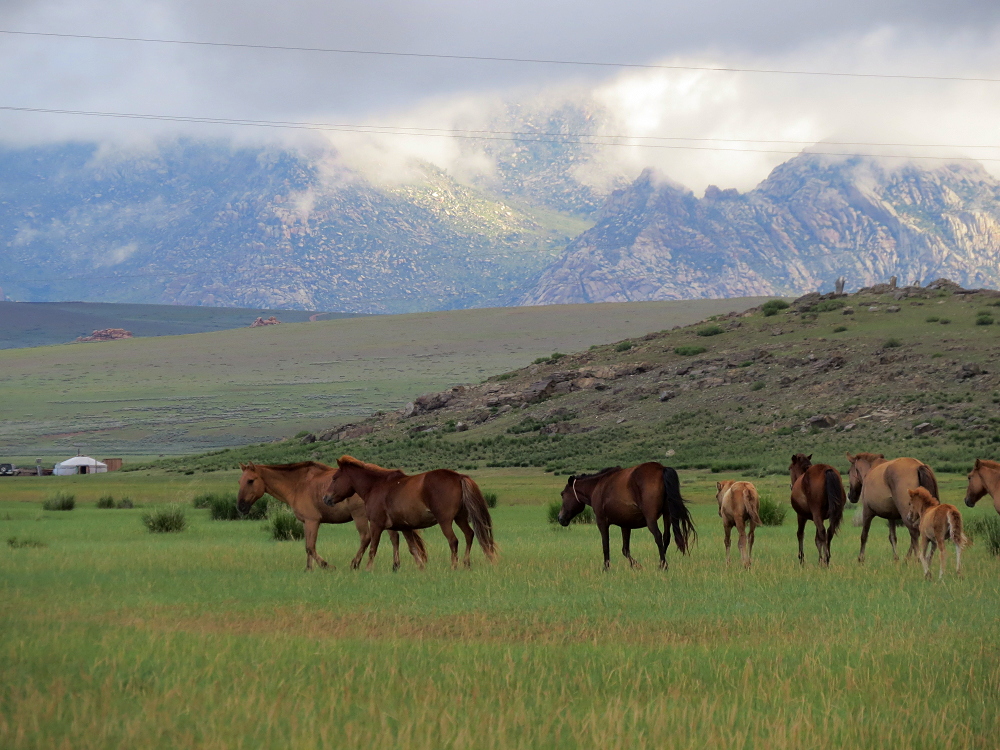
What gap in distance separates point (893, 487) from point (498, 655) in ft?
30.0

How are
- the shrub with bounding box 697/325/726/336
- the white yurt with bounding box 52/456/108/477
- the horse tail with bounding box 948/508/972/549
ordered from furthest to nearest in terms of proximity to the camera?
the shrub with bounding box 697/325/726/336
the white yurt with bounding box 52/456/108/477
the horse tail with bounding box 948/508/972/549

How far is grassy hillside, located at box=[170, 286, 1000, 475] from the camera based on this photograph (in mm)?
58344

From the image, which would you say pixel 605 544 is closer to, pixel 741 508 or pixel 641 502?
pixel 641 502

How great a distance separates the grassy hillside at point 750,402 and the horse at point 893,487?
3119cm

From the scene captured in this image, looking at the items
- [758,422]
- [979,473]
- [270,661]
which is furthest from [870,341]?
[270,661]

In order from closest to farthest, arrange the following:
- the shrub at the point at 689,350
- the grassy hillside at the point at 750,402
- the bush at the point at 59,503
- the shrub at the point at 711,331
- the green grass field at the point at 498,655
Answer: the green grass field at the point at 498,655 → the bush at the point at 59,503 → the grassy hillside at the point at 750,402 → the shrub at the point at 689,350 → the shrub at the point at 711,331

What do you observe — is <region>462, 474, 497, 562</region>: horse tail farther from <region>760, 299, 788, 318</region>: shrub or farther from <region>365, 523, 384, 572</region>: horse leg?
<region>760, 299, 788, 318</region>: shrub

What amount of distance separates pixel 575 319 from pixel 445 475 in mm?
147607

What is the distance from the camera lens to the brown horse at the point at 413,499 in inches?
643

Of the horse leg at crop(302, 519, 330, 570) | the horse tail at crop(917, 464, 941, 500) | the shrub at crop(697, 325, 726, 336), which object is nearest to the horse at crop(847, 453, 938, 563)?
the horse tail at crop(917, 464, 941, 500)

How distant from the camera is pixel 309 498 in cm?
1778

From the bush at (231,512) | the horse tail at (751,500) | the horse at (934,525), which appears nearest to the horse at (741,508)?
the horse tail at (751,500)

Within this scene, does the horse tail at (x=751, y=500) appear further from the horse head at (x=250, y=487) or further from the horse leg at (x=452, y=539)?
the horse head at (x=250, y=487)

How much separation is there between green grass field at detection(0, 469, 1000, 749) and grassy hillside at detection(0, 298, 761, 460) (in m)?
73.7
